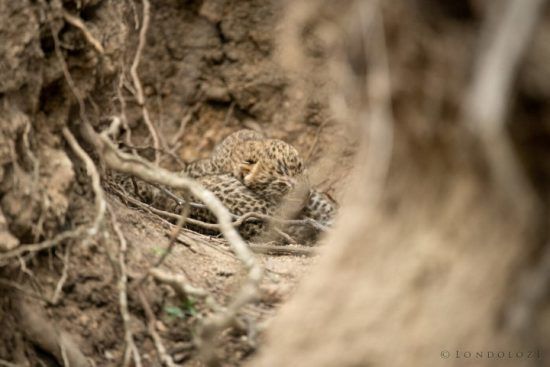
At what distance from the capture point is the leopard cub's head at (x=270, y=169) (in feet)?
25.0

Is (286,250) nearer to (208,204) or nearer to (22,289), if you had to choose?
(208,204)

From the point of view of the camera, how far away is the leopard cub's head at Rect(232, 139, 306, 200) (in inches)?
300

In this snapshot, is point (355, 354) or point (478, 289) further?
point (355, 354)

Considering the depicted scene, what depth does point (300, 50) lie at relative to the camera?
3281 millimetres

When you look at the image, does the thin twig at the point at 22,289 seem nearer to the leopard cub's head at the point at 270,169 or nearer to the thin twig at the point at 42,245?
the thin twig at the point at 42,245

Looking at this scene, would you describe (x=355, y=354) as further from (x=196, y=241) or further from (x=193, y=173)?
(x=193, y=173)

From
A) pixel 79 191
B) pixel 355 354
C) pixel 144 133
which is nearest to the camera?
pixel 355 354

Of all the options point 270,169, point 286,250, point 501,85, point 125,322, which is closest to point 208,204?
point 125,322

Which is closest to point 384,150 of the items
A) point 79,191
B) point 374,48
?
point 374,48

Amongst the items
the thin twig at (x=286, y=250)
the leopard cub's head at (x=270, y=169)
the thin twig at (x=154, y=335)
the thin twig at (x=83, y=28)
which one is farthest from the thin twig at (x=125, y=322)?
the leopard cub's head at (x=270, y=169)

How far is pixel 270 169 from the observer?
7.75 meters

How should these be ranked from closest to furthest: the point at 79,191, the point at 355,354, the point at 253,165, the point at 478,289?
1. the point at 478,289
2. the point at 355,354
3. the point at 79,191
4. the point at 253,165

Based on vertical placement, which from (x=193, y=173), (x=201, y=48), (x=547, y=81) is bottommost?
(x=547, y=81)

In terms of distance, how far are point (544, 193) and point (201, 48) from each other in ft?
21.3
